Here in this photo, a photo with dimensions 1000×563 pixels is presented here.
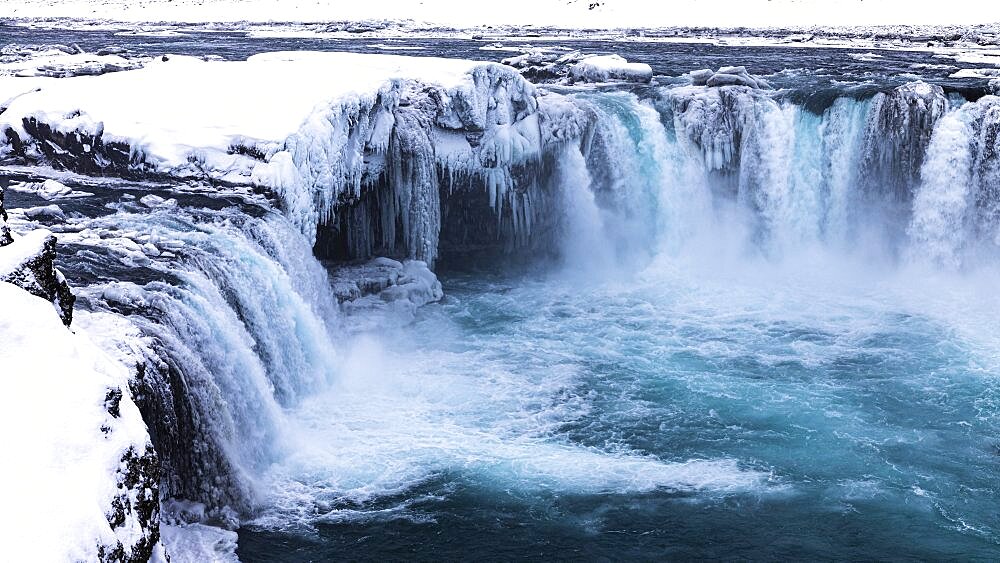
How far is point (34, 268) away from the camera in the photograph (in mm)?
9328

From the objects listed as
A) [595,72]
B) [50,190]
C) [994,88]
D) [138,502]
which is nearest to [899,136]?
[994,88]

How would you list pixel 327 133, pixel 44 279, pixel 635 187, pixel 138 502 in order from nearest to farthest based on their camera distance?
pixel 138 502 < pixel 44 279 < pixel 327 133 < pixel 635 187

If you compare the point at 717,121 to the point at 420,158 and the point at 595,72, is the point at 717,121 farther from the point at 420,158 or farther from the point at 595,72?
the point at 420,158

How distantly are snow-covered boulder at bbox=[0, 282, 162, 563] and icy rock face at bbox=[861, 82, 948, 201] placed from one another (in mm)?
21765

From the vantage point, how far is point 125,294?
13438mm

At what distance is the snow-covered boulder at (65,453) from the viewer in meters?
6.75

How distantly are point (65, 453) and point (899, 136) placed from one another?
23017 mm

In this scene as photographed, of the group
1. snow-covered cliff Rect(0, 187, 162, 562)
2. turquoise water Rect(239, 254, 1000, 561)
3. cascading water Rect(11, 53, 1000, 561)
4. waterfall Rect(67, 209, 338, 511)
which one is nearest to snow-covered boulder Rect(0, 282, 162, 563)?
snow-covered cliff Rect(0, 187, 162, 562)

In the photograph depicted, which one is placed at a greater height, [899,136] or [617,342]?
[899,136]

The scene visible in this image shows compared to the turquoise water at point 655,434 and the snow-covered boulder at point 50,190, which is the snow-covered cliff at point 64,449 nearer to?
the turquoise water at point 655,434

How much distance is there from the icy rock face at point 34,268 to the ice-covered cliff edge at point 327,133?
860cm

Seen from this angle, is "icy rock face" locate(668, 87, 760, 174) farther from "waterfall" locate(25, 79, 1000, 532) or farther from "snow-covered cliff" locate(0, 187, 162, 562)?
"snow-covered cliff" locate(0, 187, 162, 562)

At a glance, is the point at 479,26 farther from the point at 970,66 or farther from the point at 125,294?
the point at 125,294

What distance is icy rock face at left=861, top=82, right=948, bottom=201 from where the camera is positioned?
25078mm
